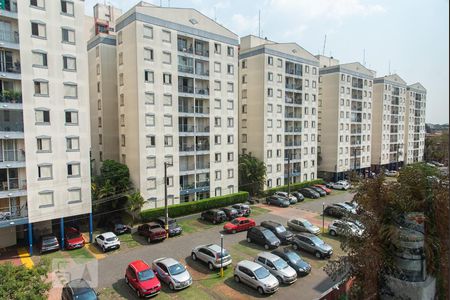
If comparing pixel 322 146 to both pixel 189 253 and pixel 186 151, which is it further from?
pixel 189 253

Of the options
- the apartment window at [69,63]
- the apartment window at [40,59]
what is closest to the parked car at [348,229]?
the apartment window at [69,63]

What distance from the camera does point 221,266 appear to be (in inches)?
815

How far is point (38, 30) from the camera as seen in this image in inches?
993

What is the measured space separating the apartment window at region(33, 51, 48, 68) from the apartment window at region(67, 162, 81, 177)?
839 centimetres

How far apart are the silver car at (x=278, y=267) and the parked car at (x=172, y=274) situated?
4959mm

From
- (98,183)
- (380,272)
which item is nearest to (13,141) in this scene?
(98,183)

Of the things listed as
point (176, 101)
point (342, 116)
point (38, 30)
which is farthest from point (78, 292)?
point (342, 116)

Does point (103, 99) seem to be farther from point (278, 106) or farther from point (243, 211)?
point (278, 106)

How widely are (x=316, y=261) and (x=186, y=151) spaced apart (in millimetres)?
18794

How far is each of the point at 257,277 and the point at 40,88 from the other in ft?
72.4

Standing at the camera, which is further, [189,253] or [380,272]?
[189,253]

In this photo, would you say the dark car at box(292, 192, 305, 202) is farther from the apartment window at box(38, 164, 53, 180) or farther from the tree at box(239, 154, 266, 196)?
the apartment window at box(38, 164, 53, 180)

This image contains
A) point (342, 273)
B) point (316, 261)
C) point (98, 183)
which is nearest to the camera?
point (342, 273)

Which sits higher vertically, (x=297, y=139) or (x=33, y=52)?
(x=33, y=52)
